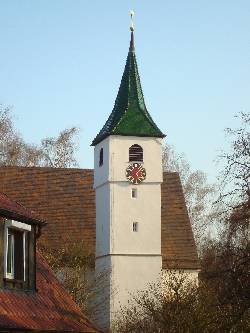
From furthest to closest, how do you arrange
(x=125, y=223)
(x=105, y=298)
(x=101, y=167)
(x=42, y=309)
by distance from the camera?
(x=101, y=167) → (x=125, y=223) → (x=105, y=298) → (x=42, y=309)

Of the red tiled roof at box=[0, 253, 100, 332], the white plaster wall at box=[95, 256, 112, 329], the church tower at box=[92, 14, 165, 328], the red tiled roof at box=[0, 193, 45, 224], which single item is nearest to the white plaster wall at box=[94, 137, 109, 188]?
the church tower at box=[92, 14, 165, 328]

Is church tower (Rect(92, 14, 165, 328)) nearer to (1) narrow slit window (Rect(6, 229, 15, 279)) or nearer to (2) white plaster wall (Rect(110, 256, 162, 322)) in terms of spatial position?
(2) white plaster wall (Rect(110, 256, 162, 322))

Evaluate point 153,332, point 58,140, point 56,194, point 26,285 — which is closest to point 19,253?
point 26,285

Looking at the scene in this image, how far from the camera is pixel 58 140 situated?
50.1 meters

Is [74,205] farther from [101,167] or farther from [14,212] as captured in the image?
[14,212]

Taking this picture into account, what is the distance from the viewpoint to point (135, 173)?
1490 inches

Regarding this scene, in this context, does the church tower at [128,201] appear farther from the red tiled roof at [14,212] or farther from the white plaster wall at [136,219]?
the red tiled roof at [14,212]

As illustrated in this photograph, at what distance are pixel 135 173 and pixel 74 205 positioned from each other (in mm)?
5330

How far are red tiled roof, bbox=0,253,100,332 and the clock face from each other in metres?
19.9

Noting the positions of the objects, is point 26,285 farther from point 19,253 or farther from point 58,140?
point 58,140

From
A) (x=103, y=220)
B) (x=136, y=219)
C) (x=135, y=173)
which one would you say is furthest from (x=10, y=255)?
(x=103, y=220)

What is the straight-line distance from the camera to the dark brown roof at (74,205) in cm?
3966

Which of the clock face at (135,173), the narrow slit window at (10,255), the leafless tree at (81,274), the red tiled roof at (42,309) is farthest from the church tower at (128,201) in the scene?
the narrow slit window at (10,255)

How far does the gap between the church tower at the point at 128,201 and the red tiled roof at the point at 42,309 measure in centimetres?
1882
